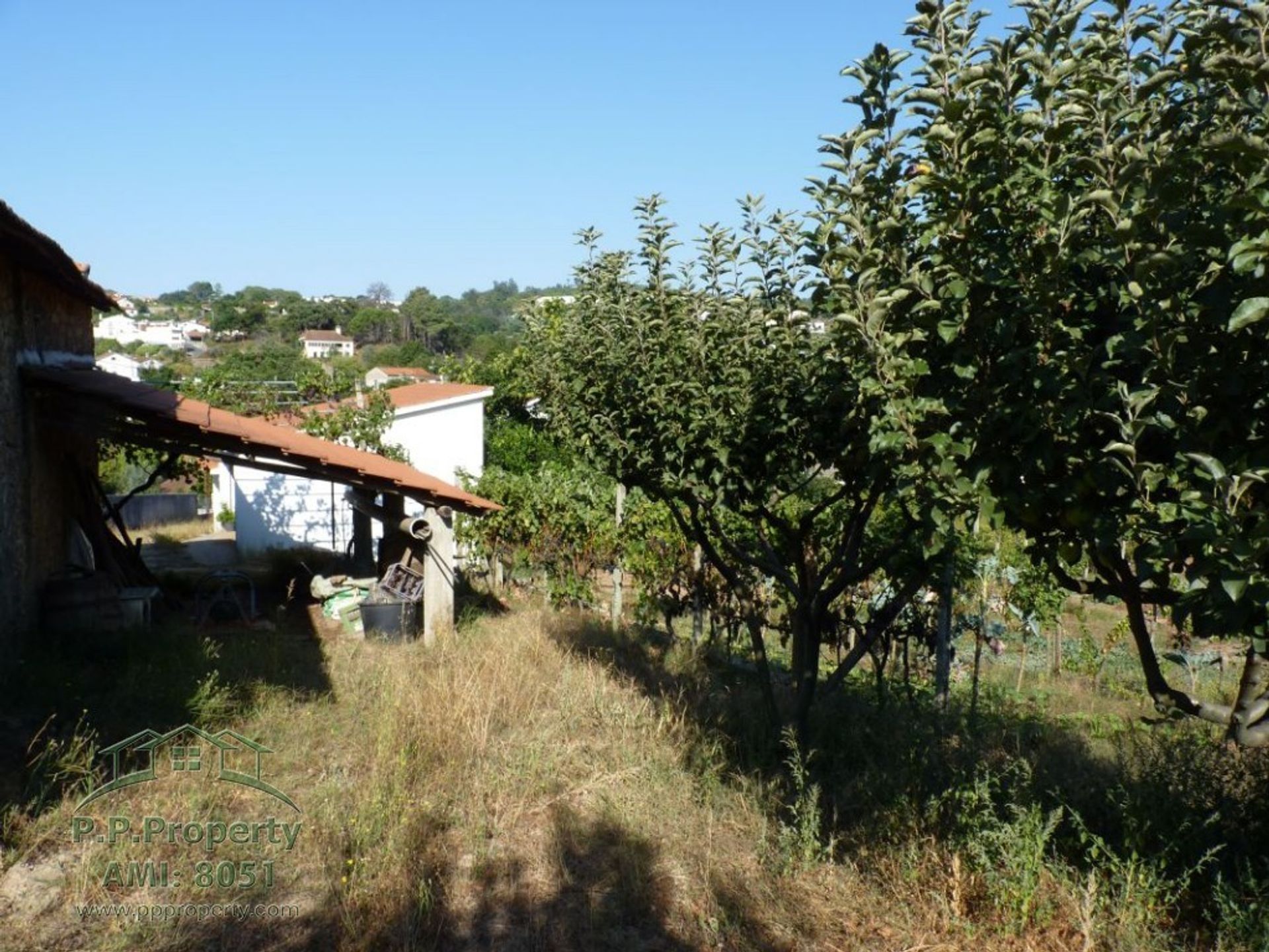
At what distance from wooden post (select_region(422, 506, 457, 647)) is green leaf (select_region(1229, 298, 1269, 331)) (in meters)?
9.20

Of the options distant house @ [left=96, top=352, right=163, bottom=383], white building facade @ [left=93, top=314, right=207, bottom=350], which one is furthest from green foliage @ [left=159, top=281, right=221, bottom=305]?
distant house @ [left=96, top=352, right=163, bottom=383]

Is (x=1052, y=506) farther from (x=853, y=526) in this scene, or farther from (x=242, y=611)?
(x=242, y=611)

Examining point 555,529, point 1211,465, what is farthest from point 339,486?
point 1211,465

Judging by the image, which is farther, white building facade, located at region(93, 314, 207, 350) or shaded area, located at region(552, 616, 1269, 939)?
white building facade, located at region(93, 314, 207, 350)

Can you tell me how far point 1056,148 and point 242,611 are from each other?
10949 millimetres

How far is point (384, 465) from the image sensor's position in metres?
11.9

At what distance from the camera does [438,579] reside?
1102cm

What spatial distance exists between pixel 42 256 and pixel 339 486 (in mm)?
12922

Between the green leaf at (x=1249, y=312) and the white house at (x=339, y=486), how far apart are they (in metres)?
17.6

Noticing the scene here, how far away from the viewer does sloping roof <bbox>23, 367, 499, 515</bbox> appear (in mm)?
9125

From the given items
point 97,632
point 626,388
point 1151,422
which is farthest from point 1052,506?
point 97,632

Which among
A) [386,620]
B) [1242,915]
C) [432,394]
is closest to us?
[1242,915]

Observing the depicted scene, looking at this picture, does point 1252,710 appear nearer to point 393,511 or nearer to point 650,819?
point 650,819

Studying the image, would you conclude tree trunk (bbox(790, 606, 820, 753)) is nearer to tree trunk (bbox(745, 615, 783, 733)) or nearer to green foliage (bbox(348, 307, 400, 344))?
tree trunk (bbox(745, 615, 783, 733))
